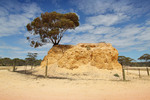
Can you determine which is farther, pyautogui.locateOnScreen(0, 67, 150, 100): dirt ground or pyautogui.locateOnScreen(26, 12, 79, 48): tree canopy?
pyautogui.locateOnScreen(26, 12, 79, 48): tree canopy

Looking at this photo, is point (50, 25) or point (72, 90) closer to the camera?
point (72, 90)

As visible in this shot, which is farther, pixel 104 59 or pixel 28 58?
pixel 28 58

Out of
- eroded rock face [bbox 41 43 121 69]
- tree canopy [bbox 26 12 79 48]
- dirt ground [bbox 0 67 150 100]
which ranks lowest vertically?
dirt ground [bbox 0 67 150 100]

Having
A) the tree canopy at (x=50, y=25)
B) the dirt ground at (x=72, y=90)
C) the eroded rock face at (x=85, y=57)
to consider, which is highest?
the tree canopy at (x=50, y=25)

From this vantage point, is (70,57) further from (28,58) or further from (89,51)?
(28,58)

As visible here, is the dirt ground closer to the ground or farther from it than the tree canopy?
closer to the ground

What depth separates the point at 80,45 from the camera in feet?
66.5

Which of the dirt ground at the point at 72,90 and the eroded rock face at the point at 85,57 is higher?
the eroded rock face at the point at 85,57

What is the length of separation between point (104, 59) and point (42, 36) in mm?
11916

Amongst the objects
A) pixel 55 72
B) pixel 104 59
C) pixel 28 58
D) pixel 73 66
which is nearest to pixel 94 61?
pixel 104 59

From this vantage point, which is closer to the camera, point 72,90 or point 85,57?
point 72,90

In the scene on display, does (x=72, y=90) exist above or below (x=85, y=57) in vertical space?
below

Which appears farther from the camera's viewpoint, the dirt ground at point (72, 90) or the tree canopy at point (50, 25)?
the tree canopy at point (50, 25)

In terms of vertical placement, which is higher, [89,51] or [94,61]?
[89,51]
